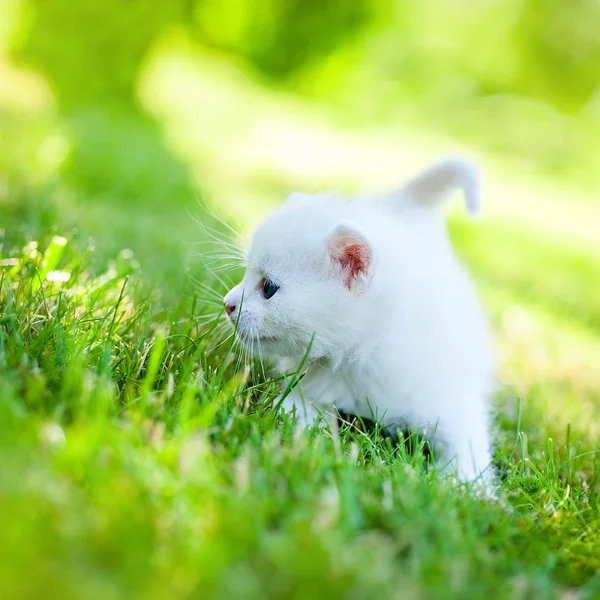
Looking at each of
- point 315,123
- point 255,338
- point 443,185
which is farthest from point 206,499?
point 315,123

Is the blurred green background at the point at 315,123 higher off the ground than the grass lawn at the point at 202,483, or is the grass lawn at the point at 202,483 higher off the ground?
the blurred green background at the point at 315,123

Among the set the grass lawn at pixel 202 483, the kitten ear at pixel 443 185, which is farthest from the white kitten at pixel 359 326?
the kitten ear at pixel 443 185

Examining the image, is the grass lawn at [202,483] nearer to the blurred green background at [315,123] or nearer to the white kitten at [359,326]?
the white kitten at [359,326]

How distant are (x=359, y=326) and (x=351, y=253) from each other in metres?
0.19

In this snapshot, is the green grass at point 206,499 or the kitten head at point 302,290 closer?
the green grass at point 206,499

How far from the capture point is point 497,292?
154 inches

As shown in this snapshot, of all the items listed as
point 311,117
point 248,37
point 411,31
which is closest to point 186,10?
point 248,37

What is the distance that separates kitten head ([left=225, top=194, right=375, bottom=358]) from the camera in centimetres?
174

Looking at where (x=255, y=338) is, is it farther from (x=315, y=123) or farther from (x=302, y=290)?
(x=315, y=123)

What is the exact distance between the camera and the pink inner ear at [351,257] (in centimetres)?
168

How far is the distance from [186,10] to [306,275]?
10.2m

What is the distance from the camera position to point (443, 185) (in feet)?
7.52

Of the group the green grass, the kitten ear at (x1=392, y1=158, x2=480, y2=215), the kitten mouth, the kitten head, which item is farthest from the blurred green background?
the green grass

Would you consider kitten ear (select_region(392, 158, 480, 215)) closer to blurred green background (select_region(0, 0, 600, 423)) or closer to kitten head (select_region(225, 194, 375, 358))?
blurred green background (select_region(0, 0, 600, 423))
